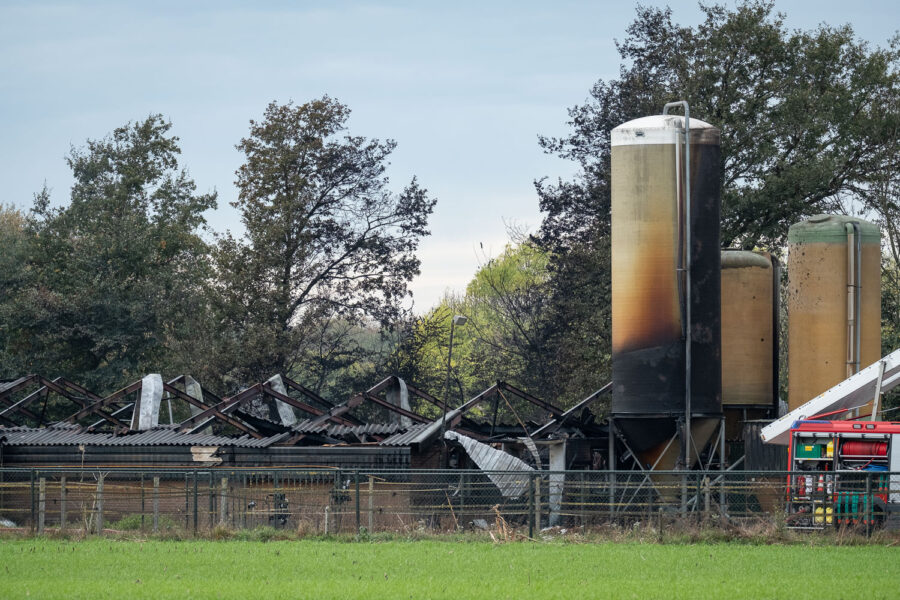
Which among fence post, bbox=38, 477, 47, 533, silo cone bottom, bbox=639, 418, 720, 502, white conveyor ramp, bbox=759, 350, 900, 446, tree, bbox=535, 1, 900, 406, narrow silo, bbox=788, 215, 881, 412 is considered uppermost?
tree, bbox=535, 1, 900, 406

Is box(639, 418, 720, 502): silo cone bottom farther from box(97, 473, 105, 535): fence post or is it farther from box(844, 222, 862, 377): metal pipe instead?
box(97, 473, 105, 535): fence post

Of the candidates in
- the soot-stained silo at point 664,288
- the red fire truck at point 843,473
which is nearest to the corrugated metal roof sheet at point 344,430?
the soot-stained silo at point 664,288

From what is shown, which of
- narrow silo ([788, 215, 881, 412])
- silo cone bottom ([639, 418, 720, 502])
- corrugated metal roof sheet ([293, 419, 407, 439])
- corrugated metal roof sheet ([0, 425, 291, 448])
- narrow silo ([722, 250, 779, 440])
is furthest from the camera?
narrow silo ([722, 250, 779, 440])

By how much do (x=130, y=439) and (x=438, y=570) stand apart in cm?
1763

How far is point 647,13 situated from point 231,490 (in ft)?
99.5

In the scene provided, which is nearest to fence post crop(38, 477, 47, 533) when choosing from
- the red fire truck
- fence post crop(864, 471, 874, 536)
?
the red fire truck

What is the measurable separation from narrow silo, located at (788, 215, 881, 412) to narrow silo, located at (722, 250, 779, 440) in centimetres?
143

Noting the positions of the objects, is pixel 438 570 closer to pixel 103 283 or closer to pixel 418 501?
pixel 418 501

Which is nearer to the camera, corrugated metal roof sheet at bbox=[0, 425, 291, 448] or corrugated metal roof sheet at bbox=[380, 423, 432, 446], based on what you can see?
corrugated metal roof sheet at bbox=[380, 423, 432, 446]

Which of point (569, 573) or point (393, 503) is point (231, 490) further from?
point (569, 573)

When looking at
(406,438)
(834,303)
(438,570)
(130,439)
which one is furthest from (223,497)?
(834,303)

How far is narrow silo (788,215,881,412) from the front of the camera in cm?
3164

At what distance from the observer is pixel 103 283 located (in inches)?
2125

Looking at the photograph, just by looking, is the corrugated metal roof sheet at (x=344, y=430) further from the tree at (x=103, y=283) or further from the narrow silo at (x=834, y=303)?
the tree at (x=103, y=283)
